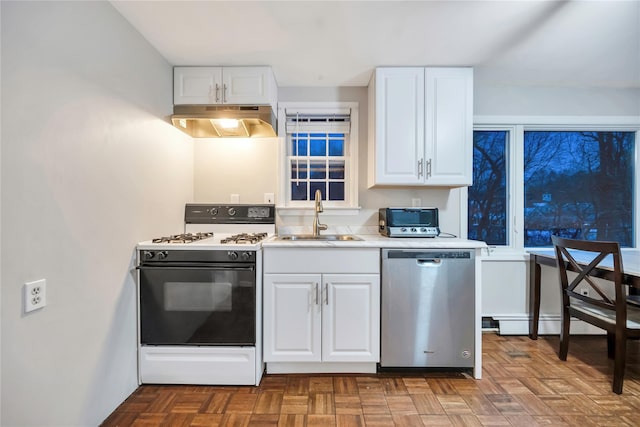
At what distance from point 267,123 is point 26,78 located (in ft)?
4.35

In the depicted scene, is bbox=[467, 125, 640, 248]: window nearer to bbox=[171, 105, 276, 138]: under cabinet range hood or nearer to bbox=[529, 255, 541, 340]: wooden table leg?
bbox=[529, 255, 541, 340]: wooden table leg

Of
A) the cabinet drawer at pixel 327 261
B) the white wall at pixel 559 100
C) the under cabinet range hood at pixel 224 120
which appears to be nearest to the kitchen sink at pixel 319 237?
the cabinet drawer at pixel 327 261

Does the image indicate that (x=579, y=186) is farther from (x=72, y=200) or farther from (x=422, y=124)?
(x=72, y=200)

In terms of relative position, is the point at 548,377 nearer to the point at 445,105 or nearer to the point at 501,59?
the point at 445,105

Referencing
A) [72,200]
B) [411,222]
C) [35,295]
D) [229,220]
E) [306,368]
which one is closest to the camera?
[35,295]

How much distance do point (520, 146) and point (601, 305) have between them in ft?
4.89

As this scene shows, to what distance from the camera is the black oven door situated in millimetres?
1745

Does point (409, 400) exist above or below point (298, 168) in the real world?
below

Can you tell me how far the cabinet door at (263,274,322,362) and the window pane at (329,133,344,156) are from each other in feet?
4.20

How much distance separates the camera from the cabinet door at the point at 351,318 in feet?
6.09

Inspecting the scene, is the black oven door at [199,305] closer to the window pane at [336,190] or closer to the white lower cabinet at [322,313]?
the white lower cabinet at [322,313]

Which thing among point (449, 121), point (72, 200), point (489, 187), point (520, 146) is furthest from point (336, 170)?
point (72, 200)

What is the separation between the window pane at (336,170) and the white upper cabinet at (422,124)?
0.49 metres

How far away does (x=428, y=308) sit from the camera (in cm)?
186
